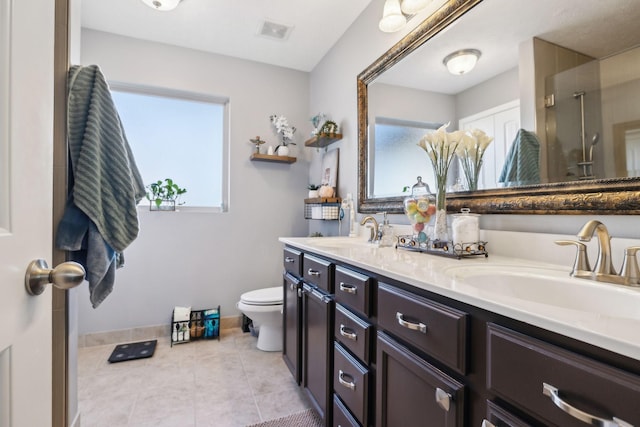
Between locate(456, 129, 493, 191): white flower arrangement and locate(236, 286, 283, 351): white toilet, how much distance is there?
1.52 meters

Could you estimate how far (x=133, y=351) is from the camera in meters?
2.35

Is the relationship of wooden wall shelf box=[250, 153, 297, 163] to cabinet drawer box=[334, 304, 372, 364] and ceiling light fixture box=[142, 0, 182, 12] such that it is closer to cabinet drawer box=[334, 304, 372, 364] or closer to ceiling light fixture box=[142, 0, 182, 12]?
ceiling light fixture box=[142, 0, 182, 12]

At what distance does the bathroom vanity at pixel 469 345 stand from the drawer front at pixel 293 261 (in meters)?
0.24

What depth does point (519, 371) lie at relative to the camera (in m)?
0.56

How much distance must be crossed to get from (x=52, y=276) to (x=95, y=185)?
0.70m

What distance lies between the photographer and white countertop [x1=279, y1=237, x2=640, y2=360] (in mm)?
450

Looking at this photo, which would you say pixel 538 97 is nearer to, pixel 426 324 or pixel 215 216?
pixel 426 324

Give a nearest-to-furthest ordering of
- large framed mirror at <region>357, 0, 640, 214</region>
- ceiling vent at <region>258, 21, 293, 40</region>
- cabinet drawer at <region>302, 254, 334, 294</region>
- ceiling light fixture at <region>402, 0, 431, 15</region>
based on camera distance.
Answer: large framed mirror at <region>357, 0, 640, 214</region> → cabinet drawer at <region>302, 254, 334, 294</region> → ceiling light fixture at <region>402, 0, 431, 15</region> → ceiling vent at <region>258, 21, 293, 40</region>

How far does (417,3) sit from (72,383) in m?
2.34

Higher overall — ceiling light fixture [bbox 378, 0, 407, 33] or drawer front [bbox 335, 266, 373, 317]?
ceiling light fixture [bbox 378, 0, 407, 33]

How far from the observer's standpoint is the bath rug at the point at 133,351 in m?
2.25

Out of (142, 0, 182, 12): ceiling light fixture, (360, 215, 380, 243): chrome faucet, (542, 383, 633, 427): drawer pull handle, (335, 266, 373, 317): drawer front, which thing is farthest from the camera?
(142, 0, 182, 12): ceiling light fixture

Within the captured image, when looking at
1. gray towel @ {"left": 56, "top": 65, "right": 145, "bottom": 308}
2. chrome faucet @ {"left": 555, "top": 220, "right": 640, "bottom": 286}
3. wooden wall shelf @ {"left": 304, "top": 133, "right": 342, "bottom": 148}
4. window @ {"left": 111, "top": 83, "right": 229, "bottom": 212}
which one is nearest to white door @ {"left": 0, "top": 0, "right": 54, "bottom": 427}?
gray towel @ {"left": 56, "top": 65, "right": 145, "bottom": 308}

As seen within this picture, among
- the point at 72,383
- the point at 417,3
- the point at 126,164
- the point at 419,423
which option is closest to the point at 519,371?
the point at 419,423
